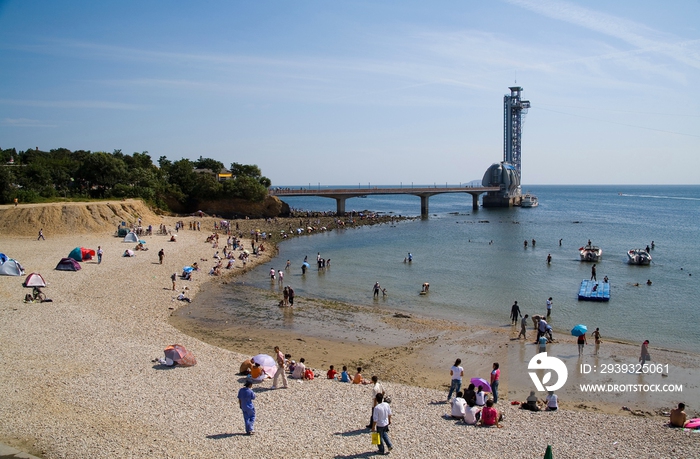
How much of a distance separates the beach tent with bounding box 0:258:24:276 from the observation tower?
104 meters

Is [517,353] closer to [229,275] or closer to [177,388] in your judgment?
[177,388]

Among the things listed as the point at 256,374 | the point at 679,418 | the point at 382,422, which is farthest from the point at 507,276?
the point at 382,422

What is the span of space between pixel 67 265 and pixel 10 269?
125 inches

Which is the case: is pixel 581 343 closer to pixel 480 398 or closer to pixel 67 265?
pixel 480 398

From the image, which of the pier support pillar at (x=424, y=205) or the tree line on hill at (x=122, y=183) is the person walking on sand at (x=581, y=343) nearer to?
the tree line on hill at (x=122, y=183)

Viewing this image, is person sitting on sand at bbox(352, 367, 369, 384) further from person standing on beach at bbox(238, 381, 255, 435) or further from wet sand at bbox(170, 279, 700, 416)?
person standing on beach at bbox(238, 381, 255, 435)

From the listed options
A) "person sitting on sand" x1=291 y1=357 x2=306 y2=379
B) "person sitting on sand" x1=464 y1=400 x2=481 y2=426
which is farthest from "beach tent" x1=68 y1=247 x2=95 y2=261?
"person sitting on sand" x1=464 y1=400 x2=481 y2=426

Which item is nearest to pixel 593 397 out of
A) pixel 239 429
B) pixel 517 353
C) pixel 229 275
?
pixel 517 353

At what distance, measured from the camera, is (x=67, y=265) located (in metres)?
28.0

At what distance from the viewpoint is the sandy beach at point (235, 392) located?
10.0 metres

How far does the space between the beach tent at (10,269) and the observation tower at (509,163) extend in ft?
341

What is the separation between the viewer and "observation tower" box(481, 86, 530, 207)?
115 m

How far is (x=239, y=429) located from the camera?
418 inches

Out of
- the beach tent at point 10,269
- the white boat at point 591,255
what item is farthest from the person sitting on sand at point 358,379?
the white boat at point 591,255
